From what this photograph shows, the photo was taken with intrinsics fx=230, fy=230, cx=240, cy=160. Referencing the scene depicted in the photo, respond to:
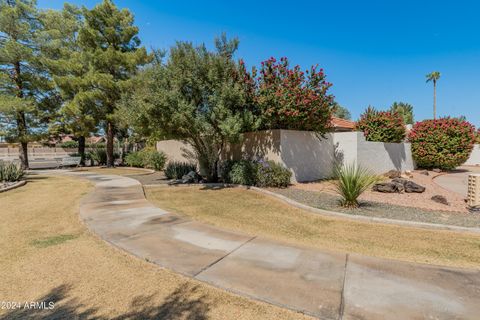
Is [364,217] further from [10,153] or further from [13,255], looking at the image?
[10,153]

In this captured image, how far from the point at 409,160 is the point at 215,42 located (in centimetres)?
1459

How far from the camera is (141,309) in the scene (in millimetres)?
2438

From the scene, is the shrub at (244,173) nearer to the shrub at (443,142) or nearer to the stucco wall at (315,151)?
the stucco wall at (315,151)

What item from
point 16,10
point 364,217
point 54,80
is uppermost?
point 16,10

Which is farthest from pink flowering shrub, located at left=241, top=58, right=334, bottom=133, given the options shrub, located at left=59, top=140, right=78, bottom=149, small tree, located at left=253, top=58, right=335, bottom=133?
shrub, located at left=59, top=140, right=78, bottom=149

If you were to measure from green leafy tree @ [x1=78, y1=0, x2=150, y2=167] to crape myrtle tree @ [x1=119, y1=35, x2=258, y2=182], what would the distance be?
459 inches

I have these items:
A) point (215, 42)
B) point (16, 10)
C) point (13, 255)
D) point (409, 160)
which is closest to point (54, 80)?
point (16, 10)

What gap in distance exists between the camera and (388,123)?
13883mm

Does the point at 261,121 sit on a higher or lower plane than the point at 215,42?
lower

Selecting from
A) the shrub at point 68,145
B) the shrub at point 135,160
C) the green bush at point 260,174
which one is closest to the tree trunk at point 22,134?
the shrub at point 135,160

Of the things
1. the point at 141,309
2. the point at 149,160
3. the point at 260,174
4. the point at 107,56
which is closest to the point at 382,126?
the point at 260,174

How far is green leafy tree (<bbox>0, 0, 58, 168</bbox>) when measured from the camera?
16.2 meters

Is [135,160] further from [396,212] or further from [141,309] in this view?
[141,309]

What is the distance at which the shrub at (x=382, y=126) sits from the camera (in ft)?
45.8
